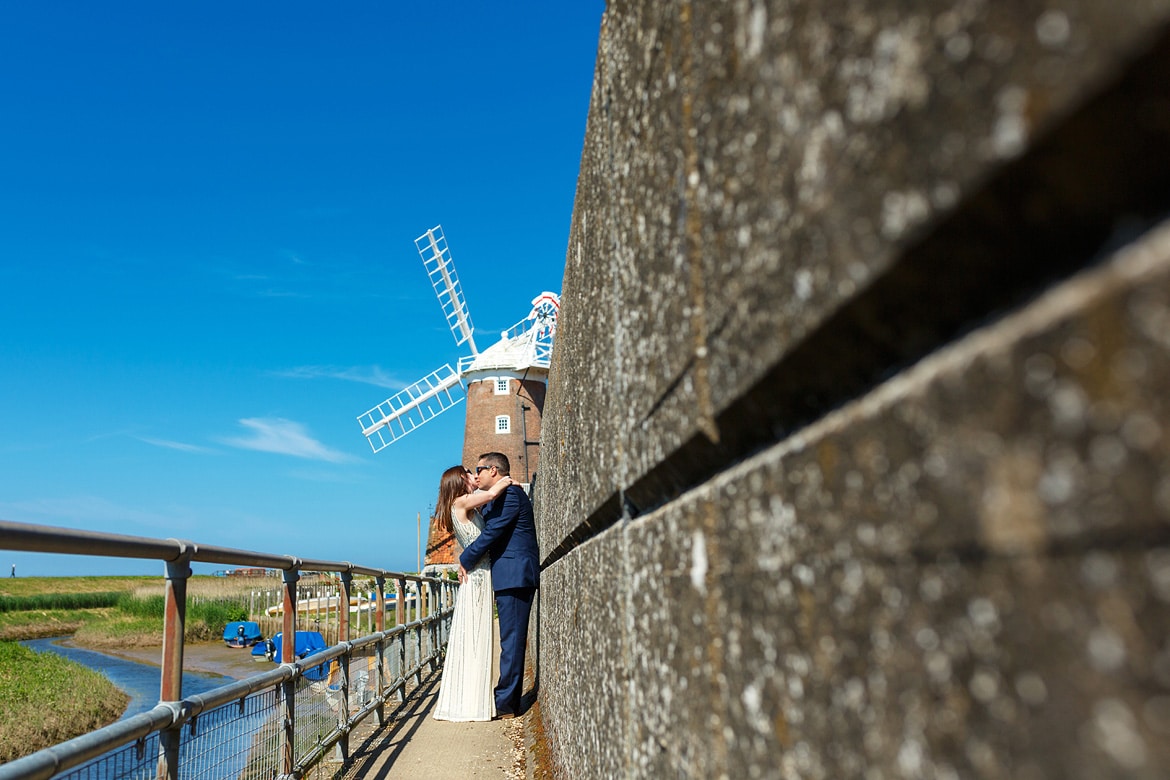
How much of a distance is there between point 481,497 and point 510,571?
0.62m

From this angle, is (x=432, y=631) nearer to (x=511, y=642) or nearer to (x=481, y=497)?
(x=511, y=642)

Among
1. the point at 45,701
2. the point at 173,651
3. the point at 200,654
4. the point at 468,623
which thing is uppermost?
the point at 173,651

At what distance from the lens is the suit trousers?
6.59 m

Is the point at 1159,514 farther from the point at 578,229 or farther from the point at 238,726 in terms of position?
the point at 238,726

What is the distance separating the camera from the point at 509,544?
22.3 ft

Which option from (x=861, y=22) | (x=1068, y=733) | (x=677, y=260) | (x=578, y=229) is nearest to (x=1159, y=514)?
(x=1068, y=733)

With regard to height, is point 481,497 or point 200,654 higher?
point 481,497

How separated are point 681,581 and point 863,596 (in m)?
0.62

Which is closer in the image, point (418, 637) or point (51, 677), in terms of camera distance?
point (418, 637)

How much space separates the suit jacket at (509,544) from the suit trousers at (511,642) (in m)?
0.11

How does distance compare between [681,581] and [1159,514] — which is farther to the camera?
[681,581]

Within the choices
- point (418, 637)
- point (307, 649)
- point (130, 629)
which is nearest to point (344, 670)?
point (418, 637)

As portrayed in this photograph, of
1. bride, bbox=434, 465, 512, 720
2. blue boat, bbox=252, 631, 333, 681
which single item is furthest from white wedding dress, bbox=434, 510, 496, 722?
blue boat, bbox=252, 631, 333, 681

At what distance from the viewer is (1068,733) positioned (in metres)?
0.47
